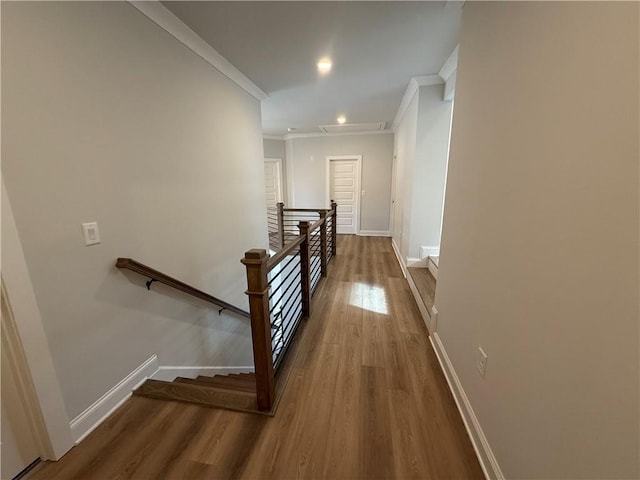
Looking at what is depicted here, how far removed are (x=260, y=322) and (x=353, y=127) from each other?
17.7 ft

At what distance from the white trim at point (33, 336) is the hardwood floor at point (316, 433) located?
15cm

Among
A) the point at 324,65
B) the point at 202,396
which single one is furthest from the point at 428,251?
the point at 202,396

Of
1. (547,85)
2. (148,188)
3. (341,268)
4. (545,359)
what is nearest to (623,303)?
(545,359)

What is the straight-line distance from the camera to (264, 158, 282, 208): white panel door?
6.88 m

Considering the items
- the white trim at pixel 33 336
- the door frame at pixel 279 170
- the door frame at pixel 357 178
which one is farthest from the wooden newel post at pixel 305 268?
the door frame at pixel 279 170

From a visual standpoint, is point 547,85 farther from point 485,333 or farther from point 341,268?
point 341,268

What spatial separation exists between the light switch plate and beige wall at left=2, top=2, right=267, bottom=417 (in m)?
0.03

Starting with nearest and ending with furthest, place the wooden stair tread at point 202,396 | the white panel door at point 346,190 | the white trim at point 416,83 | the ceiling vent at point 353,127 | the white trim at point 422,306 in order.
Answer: the wooden stair tread at point 202,396, the white trim at point 422,306, the white trim at point 416,83, the ceiling vent at point 353,127, the white panel door at point 346,190

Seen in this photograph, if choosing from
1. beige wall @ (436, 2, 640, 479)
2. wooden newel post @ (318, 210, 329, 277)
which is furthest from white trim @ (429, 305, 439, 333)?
wooden newel post @ (318, 210, 329, 277)

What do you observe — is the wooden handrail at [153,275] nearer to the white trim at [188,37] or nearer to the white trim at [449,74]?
the white trim at [188,37]

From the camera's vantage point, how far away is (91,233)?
138cm

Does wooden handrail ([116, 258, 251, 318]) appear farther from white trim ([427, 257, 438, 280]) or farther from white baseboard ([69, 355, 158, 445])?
white trim ([427, 257, 438, 280])

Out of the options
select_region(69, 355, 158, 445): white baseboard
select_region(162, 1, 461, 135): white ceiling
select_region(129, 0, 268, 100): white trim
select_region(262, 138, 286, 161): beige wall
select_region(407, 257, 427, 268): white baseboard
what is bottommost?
select_region(69, 355, 158, 445): white baseboard

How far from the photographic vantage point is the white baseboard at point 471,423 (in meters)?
1.13
